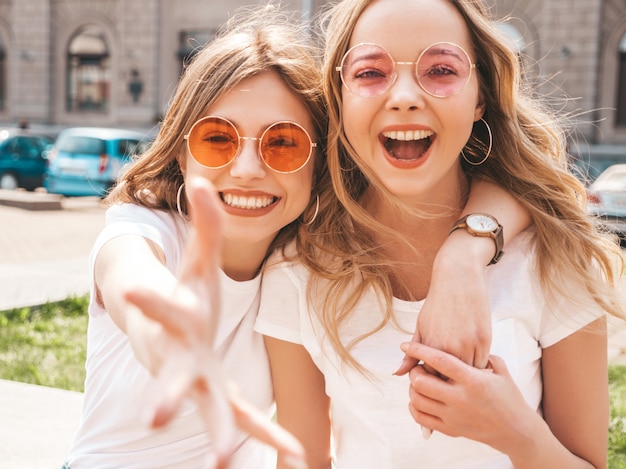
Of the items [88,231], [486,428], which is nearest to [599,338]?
[486,428]

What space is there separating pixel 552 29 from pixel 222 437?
23194mm

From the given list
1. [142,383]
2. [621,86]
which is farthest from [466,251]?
[621,86]

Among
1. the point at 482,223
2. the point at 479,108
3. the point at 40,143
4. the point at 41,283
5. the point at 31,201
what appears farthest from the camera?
the point at 40,143

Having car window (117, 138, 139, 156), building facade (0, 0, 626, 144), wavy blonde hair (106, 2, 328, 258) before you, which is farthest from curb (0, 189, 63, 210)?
wavy blonde hair (106, 2, 328, 258)

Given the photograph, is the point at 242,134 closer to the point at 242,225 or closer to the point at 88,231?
the point at 242,225

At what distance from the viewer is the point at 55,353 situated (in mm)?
5156

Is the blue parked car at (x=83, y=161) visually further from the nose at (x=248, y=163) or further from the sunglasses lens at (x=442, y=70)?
the sunglasses lens at (x=442, y=70)

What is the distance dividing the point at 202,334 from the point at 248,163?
119 centimetres

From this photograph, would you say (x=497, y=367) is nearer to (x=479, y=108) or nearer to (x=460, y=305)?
(x=460, y=305)

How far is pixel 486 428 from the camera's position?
5.48 feet

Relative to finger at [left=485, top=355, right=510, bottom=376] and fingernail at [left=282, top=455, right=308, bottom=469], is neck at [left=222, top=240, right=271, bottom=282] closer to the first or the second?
finger at [left=485, top=355, right=510, bottom=376]

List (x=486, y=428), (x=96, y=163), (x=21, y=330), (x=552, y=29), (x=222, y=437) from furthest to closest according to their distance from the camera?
(x=552, y=29) < (x=96, y=163) < (x=21, y=330) < (x=486, y=428) < (x=222, y=437)

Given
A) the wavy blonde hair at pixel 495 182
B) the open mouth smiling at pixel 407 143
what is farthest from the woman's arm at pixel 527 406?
the open mouth smiling at pixel 407 143

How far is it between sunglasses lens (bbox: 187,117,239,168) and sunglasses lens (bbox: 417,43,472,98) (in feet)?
1.69
